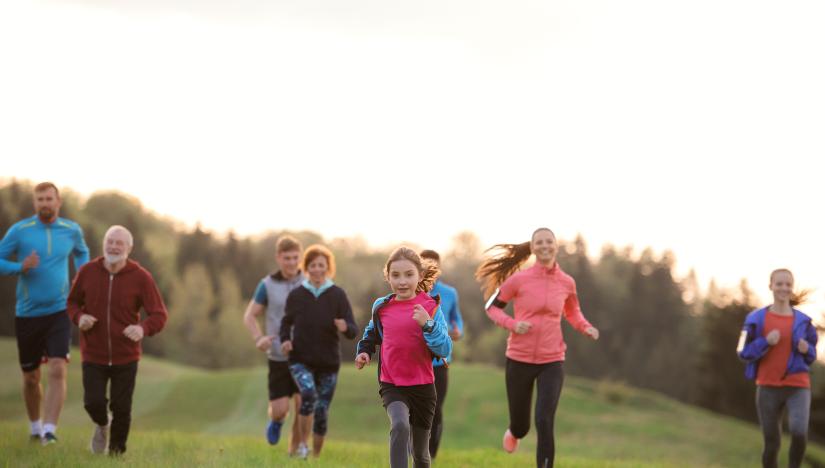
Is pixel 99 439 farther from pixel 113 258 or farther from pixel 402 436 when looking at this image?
pixel 402 436

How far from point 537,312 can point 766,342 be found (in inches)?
128

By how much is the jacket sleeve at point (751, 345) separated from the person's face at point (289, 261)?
5862mm

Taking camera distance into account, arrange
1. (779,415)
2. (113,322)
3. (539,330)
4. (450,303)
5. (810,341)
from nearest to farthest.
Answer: (113,322), (539,330), (810,341), (779,415), (450,303)

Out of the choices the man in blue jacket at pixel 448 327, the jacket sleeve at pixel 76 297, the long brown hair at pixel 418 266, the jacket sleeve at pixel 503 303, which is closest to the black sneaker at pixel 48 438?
the jacket sleeve at pixel 76 297

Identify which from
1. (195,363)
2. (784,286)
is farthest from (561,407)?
(195,363)

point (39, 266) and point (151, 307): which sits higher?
point (39, 266)

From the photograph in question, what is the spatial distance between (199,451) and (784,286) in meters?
7.64

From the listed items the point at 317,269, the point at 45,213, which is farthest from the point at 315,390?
the point at 45,213

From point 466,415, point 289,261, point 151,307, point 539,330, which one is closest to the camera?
point 539,330

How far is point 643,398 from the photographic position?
4003 centimetres

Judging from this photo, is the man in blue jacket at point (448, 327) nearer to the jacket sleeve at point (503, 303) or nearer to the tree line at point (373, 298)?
the jacket sleeve at point (503, 303)

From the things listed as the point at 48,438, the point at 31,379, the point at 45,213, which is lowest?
the point at 48,438

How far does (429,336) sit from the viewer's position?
7.41m

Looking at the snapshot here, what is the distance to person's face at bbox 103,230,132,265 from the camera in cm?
964
